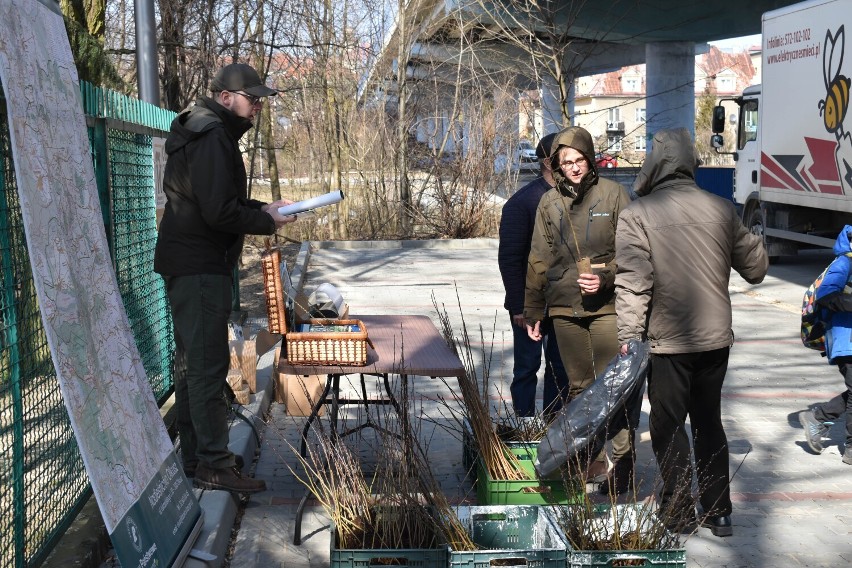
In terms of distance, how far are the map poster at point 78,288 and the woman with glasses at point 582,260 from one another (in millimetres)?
2483

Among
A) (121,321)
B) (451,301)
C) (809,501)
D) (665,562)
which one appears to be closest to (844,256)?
(809,501)

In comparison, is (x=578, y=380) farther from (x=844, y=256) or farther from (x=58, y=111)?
(x=58, y=111)

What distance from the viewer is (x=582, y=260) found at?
210 inches

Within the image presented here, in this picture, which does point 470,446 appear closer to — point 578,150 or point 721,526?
point 721,526

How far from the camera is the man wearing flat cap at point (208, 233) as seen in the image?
4855 millimetres

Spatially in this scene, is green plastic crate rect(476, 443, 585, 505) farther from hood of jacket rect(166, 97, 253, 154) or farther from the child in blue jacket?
the child in blue jacket

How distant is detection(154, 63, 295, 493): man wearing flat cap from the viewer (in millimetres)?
4855

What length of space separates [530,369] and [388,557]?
97.3 inches

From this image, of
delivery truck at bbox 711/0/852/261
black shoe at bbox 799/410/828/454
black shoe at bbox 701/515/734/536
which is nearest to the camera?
black shoe at bbox 701/515/734/536

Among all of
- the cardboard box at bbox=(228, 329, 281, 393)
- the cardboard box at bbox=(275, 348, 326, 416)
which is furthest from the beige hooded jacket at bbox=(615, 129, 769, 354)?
the cardboard box at bbox=(228, 329, 281, 393)

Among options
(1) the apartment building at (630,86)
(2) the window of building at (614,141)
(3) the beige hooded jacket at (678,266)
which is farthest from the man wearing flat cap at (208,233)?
(1) the apartment building at (630,86)

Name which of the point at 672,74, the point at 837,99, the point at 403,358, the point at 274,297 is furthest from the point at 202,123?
the point at 672,74

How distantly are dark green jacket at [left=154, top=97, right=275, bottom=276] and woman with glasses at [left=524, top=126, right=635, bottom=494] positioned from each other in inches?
61.0

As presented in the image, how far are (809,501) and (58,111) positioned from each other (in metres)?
4.45
